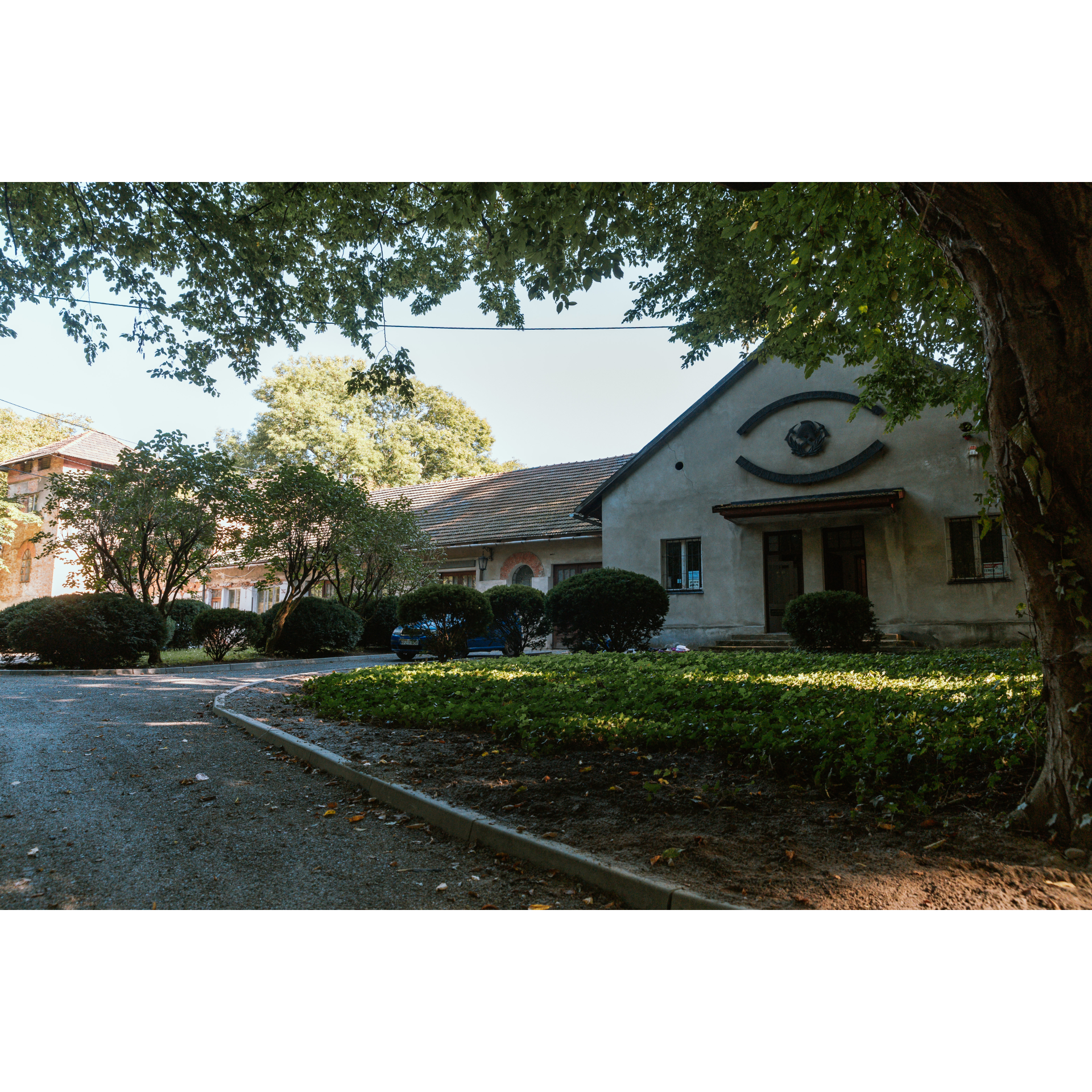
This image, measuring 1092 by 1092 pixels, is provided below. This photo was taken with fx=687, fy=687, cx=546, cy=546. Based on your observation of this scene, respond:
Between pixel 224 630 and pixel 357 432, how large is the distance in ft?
69.5

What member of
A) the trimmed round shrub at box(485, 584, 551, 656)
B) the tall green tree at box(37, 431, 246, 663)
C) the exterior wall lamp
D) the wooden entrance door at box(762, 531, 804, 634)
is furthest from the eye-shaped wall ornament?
the tall green tree at box(37, 431, 246, 663)

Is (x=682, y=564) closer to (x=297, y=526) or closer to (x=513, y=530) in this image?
(x=513, y=530)

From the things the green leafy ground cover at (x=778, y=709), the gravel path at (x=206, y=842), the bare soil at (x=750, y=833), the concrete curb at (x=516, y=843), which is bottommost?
the gravel path at (x=206, y=842)

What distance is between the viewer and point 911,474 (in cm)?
1483

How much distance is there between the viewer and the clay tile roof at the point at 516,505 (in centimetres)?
2106

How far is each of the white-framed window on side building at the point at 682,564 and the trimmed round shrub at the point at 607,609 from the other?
314cm

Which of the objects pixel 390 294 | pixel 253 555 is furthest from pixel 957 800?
pixel 253 555

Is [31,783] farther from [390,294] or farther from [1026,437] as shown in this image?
[1026,437]

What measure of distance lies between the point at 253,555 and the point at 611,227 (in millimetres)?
12791

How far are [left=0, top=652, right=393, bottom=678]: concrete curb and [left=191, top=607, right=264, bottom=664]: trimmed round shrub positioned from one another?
68cm

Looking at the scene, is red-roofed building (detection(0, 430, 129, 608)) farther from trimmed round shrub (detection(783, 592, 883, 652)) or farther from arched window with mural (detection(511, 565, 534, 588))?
trimmed round shrub (detection(783, 592, 883, 652))

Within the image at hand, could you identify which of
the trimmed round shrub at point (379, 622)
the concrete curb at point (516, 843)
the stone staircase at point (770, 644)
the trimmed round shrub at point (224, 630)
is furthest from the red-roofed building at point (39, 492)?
the stone staircase at point (770, 644)

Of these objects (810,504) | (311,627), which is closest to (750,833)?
(810,504)

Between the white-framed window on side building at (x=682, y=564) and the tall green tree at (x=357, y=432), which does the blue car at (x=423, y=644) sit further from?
the tall green tree at (x=357, y=432)
